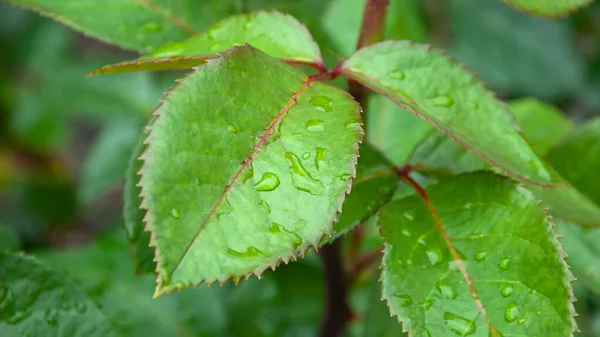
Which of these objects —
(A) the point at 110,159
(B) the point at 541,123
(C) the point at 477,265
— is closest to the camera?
(C) the point at 477,265

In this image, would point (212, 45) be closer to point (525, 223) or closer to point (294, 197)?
point (294, 197)

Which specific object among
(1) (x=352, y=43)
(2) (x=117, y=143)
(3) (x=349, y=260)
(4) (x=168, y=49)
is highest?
(4) (x=168, y=49)

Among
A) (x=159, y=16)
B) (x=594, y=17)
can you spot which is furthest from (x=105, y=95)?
(x=594, y=17)

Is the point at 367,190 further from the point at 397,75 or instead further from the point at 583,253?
the point at 583,253

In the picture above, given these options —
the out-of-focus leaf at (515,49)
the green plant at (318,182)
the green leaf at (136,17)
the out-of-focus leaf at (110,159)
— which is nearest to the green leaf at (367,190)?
the green plant at (318,182)

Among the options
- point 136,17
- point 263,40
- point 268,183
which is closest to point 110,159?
point 136,17

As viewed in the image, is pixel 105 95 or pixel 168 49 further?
pixel 105 95

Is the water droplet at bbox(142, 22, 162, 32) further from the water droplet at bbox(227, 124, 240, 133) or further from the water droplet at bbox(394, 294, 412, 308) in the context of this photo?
the water droplet at bbox(394, 294, 412, 308)
